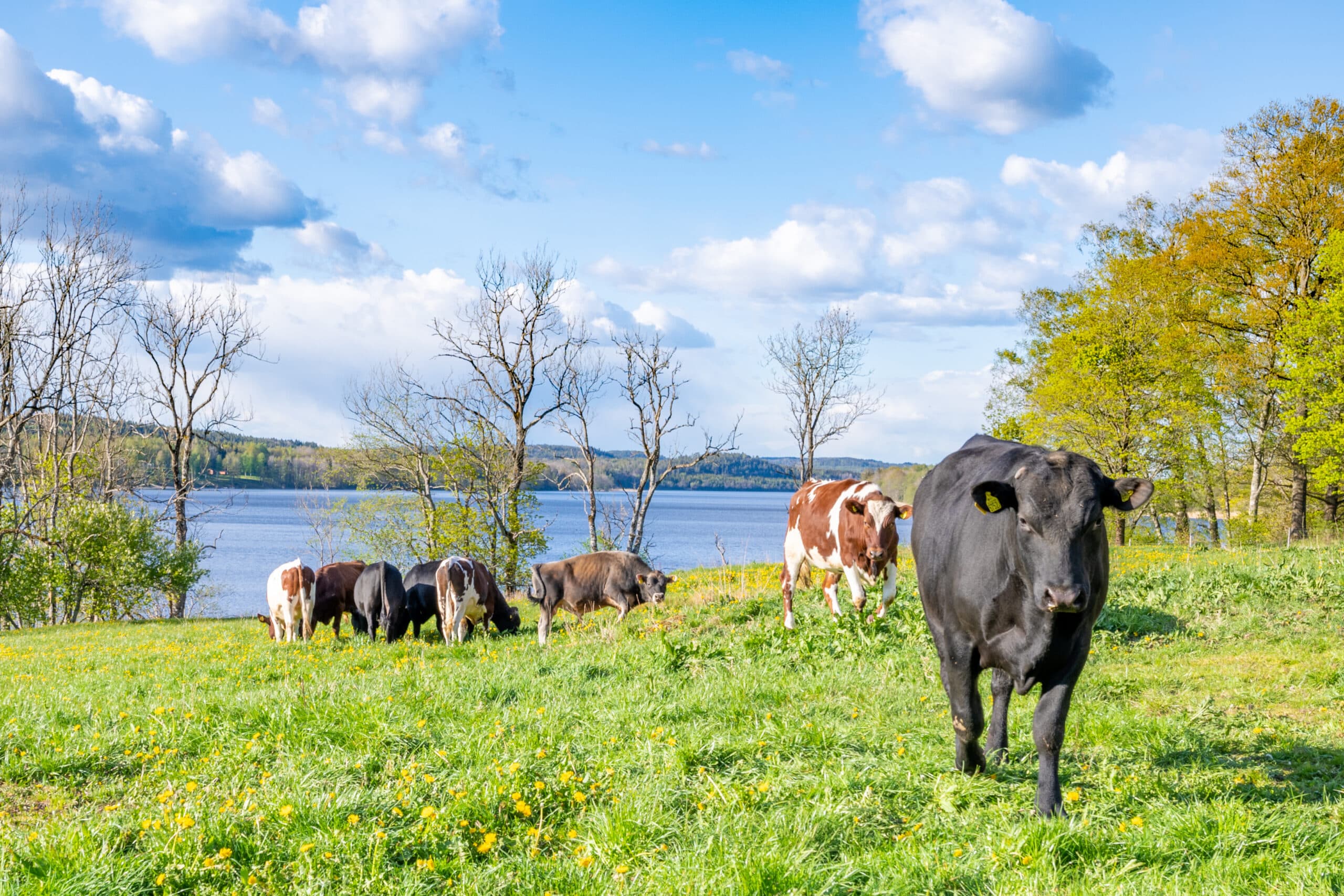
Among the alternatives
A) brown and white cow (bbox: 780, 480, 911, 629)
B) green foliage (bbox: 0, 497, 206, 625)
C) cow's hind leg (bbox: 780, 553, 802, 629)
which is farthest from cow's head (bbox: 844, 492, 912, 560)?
green foliage (bbox: 0, 497, 206, 625)

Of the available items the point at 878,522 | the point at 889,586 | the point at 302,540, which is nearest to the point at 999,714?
the point at 878,522

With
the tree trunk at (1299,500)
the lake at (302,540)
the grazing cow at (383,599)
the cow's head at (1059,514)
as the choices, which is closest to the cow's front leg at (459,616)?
the grazing cow at (383,599)

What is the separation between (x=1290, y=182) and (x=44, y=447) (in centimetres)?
5220

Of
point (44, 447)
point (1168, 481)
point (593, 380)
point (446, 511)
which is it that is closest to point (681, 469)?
point (593, 380)

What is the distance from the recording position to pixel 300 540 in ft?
302

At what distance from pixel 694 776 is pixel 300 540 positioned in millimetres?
95035

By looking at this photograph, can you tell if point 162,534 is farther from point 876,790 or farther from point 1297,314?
point 1297,314

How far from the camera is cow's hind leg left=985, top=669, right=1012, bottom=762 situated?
586cm

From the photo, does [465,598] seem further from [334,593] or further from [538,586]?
[334,593]

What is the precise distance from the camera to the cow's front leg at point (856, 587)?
434 inches

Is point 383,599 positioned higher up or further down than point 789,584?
further down

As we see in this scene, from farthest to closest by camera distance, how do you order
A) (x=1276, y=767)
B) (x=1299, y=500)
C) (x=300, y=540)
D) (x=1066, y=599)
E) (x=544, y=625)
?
(x=300, y=540), (x=1299, y=500), (x=544, y=625), (x=1276, y=767), (x=1066, y=599)

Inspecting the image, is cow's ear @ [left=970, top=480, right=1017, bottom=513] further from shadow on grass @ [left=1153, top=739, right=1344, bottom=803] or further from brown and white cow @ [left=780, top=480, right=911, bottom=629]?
brown and white cow @ [left=780, top=480, right=911, bottom=629]

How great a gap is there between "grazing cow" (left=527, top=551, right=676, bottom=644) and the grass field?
560cm
